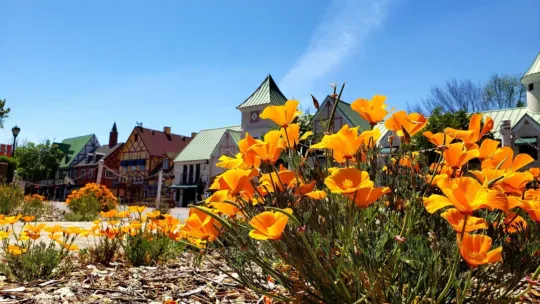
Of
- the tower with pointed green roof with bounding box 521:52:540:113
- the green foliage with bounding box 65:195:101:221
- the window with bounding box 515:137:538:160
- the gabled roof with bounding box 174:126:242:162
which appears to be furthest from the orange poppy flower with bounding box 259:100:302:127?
the gabled roof with bounding box 174:126:242:162

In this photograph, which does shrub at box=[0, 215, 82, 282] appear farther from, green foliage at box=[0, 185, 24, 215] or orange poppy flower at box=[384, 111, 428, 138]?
green foliage at box=[0, 185, 24, 215]

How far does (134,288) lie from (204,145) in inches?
1418

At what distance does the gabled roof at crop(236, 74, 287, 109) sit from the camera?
31531mm

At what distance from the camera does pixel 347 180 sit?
3.78 ft

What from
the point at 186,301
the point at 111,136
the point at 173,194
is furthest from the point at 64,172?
the point at 186,301

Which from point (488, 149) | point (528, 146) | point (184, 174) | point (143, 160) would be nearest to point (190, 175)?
point (184, 174)

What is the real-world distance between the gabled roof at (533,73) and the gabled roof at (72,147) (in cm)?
5052

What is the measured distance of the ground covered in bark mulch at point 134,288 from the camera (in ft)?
7.51

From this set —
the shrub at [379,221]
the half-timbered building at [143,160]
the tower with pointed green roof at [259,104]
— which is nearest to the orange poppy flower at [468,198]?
the shrub at [379,221]

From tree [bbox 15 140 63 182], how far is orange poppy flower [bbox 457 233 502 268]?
58.7 meters

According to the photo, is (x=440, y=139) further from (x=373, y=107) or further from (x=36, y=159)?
(x=36, y=159)

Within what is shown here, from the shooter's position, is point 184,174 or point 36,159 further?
point 36,159

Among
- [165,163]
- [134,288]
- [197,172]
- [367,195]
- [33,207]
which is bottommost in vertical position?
[33,207]

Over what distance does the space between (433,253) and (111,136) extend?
56.0 meters
